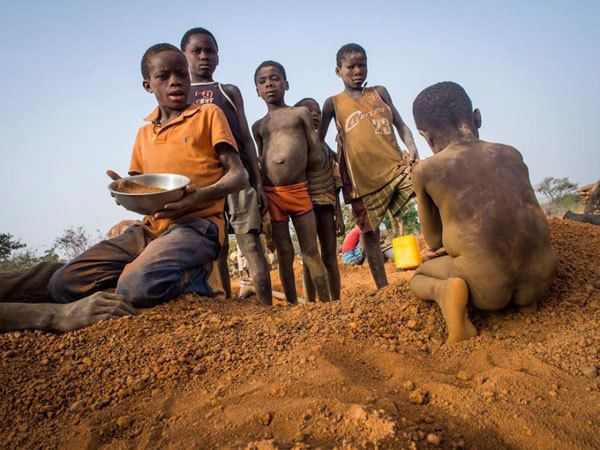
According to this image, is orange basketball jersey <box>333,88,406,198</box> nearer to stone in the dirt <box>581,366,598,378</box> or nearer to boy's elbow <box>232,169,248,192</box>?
boy's elbow <box>232,169,248,192</box>

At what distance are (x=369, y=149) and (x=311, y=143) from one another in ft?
1.80

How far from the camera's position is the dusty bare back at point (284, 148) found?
3564 millimetres

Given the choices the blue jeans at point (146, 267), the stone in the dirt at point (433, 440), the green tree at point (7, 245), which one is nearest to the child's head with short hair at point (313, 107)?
the blue jeans at point (146, 267)

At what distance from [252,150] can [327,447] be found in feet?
8.68

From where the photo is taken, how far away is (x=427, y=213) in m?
2.20

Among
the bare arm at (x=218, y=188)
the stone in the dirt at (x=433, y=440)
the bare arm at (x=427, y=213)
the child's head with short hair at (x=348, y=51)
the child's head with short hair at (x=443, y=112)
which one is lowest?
the stone in the dirt at (x=433, y=440)

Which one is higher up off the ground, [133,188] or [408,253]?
[133,188]

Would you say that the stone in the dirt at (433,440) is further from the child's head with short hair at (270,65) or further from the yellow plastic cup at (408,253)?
the yellow plastic cup at (408,253)

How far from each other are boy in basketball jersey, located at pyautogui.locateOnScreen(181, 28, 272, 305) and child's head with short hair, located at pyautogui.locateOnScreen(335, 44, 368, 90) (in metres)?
1.08

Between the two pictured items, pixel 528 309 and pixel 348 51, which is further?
pixel 348 51

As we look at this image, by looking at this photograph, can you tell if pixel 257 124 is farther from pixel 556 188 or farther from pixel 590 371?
pixel 556 188

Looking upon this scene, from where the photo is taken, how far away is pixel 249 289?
18.1 ft

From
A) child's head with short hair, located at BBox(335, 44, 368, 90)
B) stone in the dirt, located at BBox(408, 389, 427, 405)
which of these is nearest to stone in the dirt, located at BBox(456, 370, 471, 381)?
stone in the dirt, located at BBox(408, 389, 427, 405)

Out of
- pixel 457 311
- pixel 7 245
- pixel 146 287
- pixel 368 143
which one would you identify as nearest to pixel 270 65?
pixel 368 143
